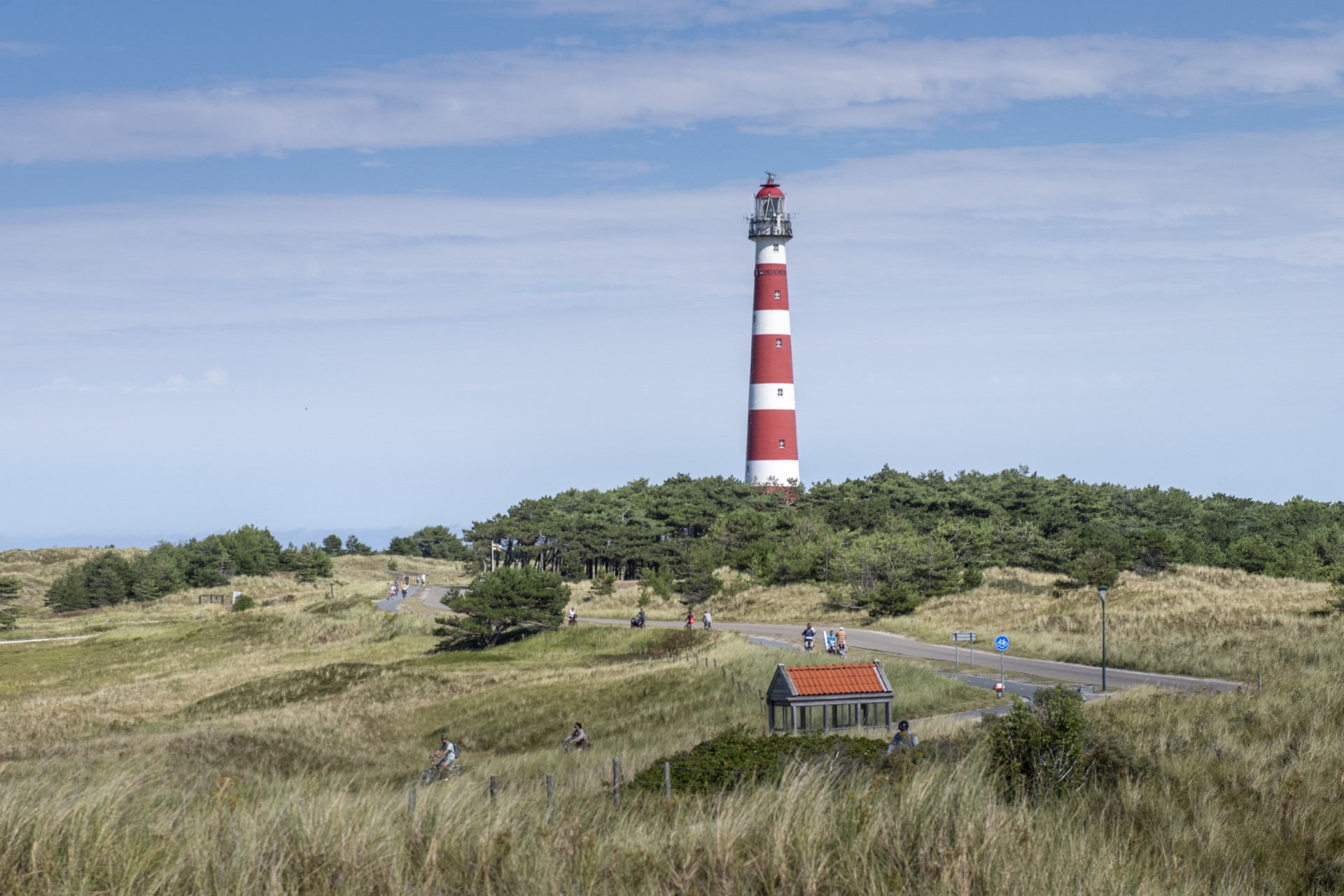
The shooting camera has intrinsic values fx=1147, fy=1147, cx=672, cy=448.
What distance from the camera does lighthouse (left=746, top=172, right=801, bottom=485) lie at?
274ft

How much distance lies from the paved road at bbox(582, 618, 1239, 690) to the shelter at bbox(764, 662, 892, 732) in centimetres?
757

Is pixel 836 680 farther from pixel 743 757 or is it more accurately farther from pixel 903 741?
pixel 743 757

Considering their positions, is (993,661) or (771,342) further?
(771,342)

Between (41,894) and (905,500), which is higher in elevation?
(905,500)

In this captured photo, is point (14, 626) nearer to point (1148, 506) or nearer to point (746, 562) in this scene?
point (746, 562)

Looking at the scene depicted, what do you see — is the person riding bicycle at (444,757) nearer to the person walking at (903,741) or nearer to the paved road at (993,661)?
the person walking at (903,741)

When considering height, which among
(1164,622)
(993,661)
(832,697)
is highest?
(1164,622)

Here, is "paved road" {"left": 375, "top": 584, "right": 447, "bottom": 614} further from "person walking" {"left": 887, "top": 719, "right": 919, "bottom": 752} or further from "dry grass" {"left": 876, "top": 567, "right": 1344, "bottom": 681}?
"person walking" {"left": 887, "top": 719, "right": 919, "bottom": 752}

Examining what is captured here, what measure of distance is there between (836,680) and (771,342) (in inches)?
2184

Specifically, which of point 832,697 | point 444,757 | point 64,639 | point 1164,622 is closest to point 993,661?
point 1164,622

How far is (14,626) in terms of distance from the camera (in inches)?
3479

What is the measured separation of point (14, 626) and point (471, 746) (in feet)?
225

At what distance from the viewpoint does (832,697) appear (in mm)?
28969

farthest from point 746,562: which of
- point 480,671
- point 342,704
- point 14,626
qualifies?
point 14,626
